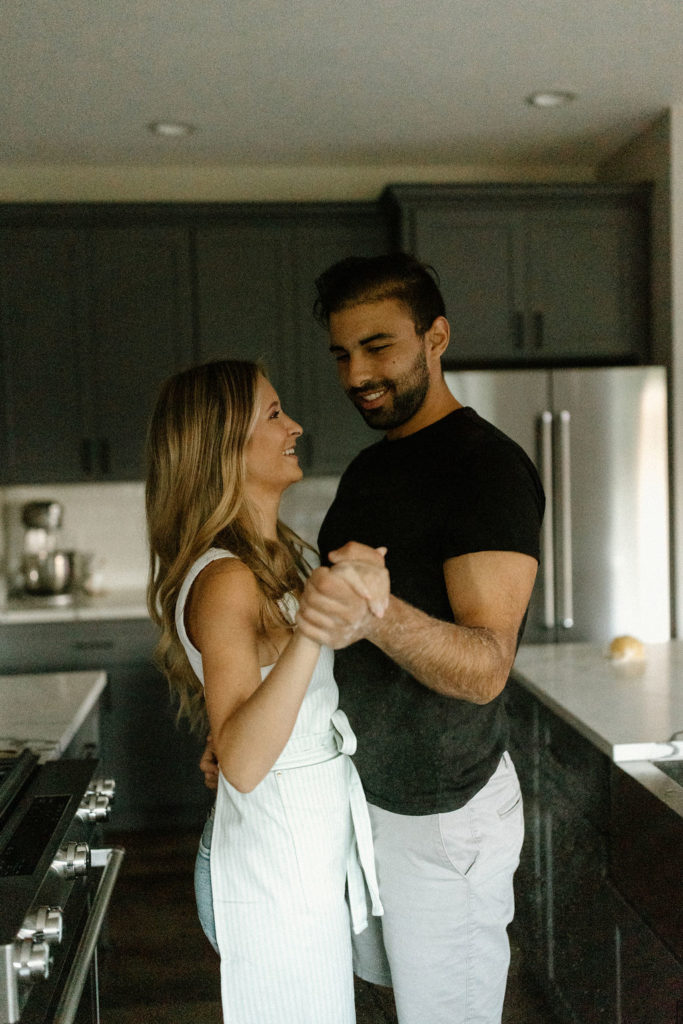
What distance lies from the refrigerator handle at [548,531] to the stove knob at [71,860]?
5.82 feet

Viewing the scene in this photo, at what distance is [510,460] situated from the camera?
1106 mm

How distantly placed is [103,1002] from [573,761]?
65 cm

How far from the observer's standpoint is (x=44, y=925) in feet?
3.28

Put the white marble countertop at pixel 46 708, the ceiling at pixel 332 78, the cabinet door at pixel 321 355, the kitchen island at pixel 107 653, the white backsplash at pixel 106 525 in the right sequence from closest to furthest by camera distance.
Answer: the white marble countertop at pixel 46 708, the ceiling at pixel 332 78, the kitchen island at pixel 107 653, the cabinet door at pixel 321 355, the white backsplash at pixel 106 525

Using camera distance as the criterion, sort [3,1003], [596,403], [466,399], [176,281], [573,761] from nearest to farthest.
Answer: [3,1003] < [573,761] < [466,399] < [596,403] < [176,281]

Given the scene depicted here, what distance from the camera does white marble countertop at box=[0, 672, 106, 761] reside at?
1477 millimetres

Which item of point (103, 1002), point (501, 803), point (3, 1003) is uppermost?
point (501, 803)

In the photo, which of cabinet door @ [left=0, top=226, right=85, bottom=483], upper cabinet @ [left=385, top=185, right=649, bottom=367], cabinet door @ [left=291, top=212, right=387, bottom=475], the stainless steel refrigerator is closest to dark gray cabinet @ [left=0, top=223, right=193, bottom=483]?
cabinet door @ [left=0, top=226, right=85, bottom=483]

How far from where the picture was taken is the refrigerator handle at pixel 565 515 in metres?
2.75

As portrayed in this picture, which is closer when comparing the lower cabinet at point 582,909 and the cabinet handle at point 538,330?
the lower cabinet at point 582,909

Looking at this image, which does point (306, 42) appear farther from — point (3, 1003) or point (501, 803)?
point (3, 1003)

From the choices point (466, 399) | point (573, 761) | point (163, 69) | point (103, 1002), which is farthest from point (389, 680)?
point (163, 69)

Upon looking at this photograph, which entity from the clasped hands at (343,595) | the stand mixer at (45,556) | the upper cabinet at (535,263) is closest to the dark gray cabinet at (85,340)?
the stand mixer at (45,556)

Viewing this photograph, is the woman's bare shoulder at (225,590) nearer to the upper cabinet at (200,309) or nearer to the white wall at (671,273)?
the upper cabinet at (200,309)
